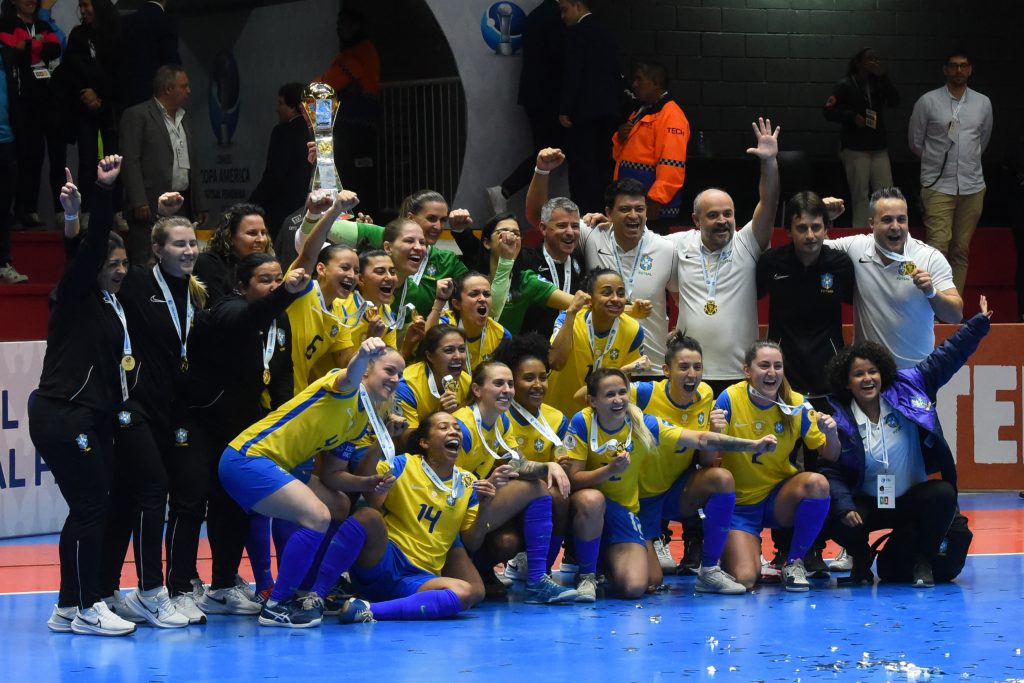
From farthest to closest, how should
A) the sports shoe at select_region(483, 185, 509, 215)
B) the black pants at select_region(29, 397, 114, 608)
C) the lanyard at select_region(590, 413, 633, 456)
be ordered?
the sports shoe at select_region(483, 185, 509, 215) → the lanyard at select_region(590, 413, 633, 456) → the black pants at select_region(29, 397, 114, 608)

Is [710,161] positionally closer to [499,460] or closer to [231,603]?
[499,460]

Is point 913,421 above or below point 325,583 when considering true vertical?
above

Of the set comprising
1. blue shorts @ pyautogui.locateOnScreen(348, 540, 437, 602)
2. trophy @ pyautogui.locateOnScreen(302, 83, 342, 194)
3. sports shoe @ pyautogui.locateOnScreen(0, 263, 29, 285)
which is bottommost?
blue shorts @ pyautogui.locateOnScreen(348, 540, 437, 602)

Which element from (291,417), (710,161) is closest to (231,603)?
(291,417)

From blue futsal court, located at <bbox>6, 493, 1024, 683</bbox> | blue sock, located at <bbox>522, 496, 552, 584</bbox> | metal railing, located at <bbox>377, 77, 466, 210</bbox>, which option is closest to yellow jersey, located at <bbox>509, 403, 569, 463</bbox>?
blue sock, located at <bbox>522, 496, 552, 584</bbox>

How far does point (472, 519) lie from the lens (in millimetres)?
7809

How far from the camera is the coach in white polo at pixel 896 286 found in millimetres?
8484

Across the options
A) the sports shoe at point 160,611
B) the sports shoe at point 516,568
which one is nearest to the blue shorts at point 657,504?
the sports shoe at point 516,568

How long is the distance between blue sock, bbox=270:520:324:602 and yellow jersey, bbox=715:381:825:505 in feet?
7.73

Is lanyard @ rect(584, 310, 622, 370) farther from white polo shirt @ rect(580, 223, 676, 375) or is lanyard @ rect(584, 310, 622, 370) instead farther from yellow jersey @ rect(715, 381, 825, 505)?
yellow jersey @ rect(715, 381, 825, 505)

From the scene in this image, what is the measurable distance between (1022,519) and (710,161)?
500 cm

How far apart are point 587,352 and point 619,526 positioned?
3.06 feet

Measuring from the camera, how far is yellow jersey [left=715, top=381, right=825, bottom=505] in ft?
26.9

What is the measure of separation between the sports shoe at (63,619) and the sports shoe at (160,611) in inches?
11.4
